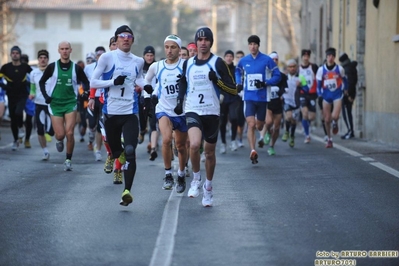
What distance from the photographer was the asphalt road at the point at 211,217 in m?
7.77

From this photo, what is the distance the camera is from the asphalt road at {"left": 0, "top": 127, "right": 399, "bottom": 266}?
7773 mm

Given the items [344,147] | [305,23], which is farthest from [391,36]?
[305,23]

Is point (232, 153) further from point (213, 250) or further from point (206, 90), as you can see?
point (213, 250)

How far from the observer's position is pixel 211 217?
9.73m

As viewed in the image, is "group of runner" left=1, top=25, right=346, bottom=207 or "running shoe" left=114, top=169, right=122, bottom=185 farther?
"running shoe" left=114, top=169, right=122, bottom=185

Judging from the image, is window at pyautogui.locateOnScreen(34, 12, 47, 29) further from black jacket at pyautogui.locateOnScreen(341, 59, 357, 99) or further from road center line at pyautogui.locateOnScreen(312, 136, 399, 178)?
road center line at pyautogui.locateOnScreen(312, 136, 399, 178)

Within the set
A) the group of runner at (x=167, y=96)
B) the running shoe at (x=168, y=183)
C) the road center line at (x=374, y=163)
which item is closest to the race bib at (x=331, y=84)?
the road center line at (x=374, y=163)

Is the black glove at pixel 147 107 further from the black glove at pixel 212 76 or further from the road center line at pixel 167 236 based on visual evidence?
the black glove at pixel 212 76

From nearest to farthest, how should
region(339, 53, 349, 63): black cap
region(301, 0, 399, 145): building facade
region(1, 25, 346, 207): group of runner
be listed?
region(1, 25, 346, 207): group of runner
region(301, 0, 399, 145): building facade
region(339, 53, 349, 63): black cap

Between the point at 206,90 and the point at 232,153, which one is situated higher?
the point at 206,90

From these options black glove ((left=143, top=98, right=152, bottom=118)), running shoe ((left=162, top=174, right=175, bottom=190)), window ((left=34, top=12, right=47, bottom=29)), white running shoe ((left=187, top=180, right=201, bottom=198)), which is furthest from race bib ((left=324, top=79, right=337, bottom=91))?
window ((left=34, top=12, right=47, bottom=29))

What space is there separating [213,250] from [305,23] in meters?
39.7

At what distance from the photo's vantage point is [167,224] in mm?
9258

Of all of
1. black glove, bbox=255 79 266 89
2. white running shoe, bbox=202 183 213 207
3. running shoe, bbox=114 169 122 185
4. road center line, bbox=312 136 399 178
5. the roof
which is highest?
the roof
